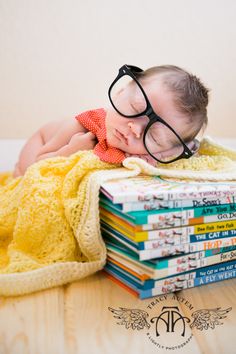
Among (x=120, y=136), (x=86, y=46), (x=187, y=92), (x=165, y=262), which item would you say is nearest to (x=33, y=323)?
(x=165, y=262)

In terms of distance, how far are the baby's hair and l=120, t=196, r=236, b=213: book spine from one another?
220 mm

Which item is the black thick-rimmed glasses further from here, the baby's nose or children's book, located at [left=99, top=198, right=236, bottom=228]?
children's book, located at [left=99, top=198, right=236, bottom=228]

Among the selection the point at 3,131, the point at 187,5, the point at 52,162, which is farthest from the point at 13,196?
the point at 187,5

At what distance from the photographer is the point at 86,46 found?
1396 millimetres

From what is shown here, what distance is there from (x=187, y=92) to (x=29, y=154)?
0.47 metres

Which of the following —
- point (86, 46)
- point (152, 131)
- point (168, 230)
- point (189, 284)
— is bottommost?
point (189, 284)

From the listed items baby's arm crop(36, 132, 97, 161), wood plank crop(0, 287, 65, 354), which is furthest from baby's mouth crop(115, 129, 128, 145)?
wood plank crop(0, 287, 65, 354)

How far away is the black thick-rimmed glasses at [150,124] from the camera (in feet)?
2.39

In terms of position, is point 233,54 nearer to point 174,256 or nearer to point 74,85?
point 74,85

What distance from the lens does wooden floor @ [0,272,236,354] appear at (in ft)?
1.59

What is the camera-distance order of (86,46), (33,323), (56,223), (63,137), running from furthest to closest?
(86,46) → (63,137) → (56,223) → (33,323)

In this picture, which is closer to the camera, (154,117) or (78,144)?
(154,117)

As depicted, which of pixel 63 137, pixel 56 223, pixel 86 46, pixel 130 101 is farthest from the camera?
pixel 86 46

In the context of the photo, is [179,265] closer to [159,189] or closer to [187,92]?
[159,189]
